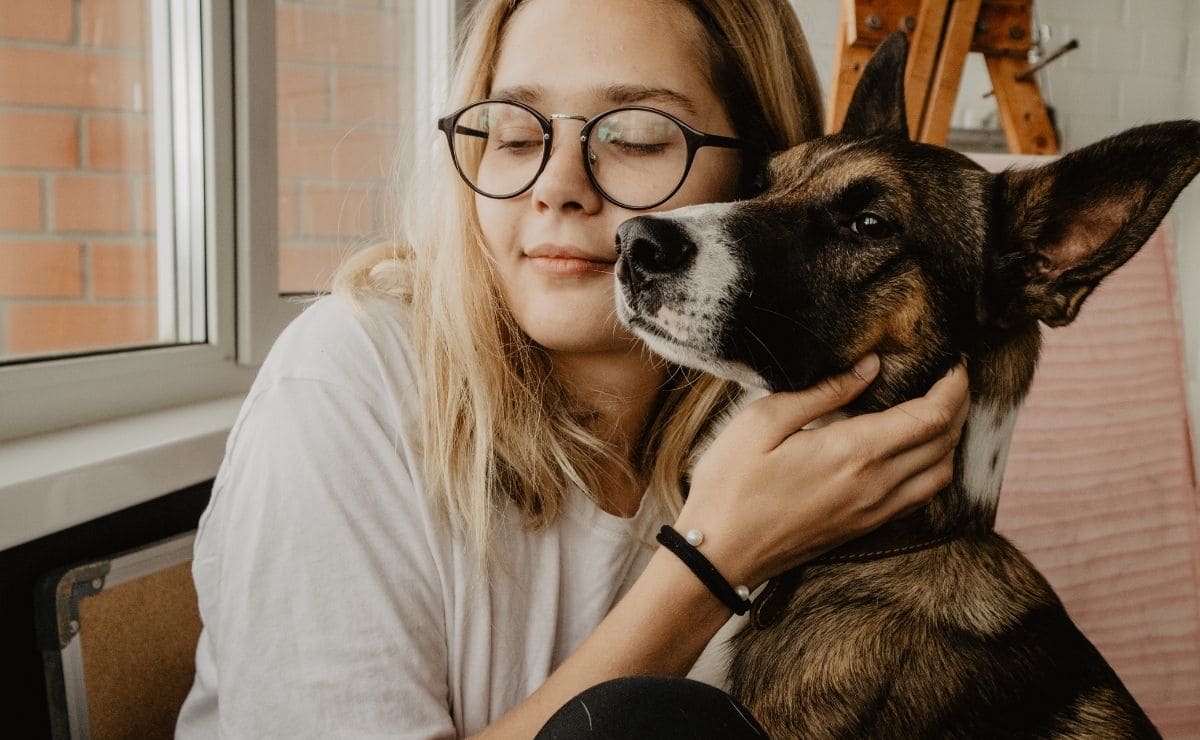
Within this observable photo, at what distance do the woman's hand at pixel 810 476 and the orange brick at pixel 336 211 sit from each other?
1337 millimetres

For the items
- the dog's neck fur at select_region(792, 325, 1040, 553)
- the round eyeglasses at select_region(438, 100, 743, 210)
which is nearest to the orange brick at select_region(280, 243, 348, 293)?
the round eyeglasses at select_region(438, 100, 743, 210)

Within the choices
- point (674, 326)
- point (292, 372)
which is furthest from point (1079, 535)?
point (292, 372)

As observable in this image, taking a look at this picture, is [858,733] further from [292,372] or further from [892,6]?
[892,6]

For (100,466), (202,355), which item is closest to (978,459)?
(100,466)

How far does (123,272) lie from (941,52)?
76.0 inches

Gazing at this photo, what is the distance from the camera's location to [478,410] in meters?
1.06

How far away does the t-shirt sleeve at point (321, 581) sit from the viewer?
2.92ft

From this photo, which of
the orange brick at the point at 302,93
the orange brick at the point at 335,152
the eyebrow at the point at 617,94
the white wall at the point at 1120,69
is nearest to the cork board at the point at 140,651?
the eyebrow at the point at 617,94

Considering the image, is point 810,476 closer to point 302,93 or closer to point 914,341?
point 914,341

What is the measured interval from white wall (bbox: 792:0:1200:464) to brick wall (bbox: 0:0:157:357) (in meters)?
2.77

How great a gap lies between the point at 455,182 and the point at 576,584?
1.89 feet

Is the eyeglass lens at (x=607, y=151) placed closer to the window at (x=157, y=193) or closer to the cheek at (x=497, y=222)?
the cheek at (x=497, y=222)

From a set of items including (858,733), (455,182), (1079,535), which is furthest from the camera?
(1079,535)

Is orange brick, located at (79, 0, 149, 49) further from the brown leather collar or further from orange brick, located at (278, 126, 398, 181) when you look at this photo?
the brown leather collar
